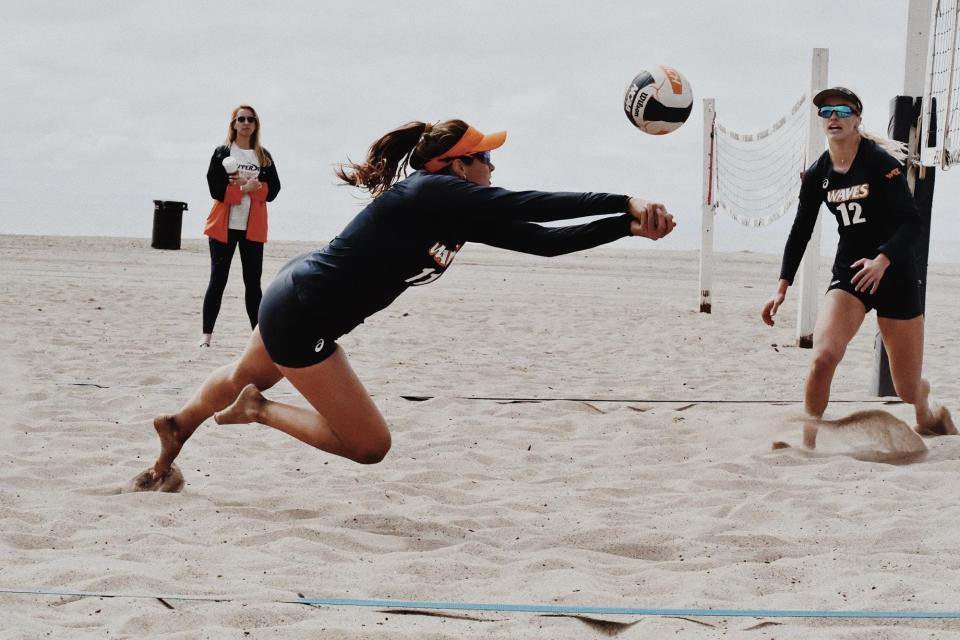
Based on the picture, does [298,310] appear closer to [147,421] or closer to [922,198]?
[147,421]

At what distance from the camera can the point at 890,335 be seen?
17.6 ft

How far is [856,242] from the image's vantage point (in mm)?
5258

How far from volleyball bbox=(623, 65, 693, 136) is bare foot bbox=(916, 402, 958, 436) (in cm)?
212

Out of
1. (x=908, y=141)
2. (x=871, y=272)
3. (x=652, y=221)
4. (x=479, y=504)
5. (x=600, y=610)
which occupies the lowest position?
(x=479, y=504)

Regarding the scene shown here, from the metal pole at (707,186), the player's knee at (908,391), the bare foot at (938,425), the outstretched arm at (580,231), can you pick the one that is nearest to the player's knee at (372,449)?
the outstretched arm at (580,231)

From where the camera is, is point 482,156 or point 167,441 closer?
point 482,156

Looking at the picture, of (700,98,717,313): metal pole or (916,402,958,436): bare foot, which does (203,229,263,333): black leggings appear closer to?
(916,402,958,436): bare foot

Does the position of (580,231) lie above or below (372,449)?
above

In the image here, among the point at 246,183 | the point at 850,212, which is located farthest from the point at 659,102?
the point at 246,183

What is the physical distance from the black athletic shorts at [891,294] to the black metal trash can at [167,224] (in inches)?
752

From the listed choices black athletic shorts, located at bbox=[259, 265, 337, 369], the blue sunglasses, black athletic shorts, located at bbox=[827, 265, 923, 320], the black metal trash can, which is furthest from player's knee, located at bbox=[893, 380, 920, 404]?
the black metal trash can

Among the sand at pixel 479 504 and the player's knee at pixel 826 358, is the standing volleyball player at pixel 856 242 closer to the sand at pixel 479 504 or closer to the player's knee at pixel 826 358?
the player's knee at pixel 826 358

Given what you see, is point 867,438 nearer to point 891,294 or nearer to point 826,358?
point 826,358

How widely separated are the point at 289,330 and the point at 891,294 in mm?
3078
